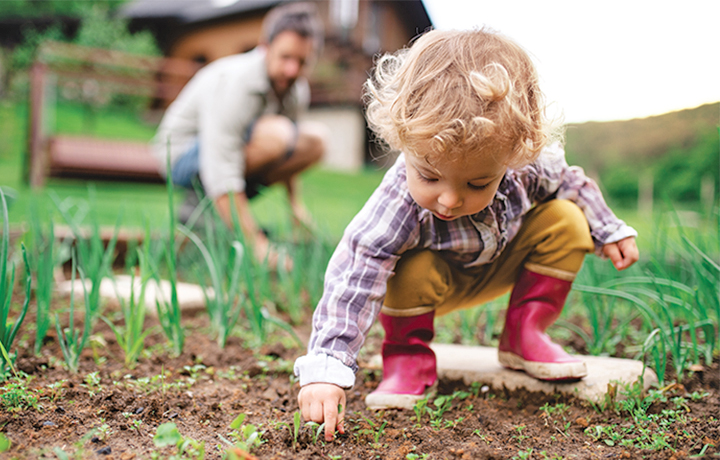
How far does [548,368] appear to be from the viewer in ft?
3.90

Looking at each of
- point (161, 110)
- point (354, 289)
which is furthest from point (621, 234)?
point (161, 110)

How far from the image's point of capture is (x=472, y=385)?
1282mm

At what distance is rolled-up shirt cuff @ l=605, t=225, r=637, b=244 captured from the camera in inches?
47.7

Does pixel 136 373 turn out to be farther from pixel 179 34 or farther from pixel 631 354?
pixel 179 34

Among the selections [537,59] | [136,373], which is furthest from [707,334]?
[136,373]

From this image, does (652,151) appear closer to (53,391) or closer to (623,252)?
(623,252)

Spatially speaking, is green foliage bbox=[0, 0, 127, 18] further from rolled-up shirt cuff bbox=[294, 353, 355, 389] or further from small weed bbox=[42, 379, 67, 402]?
A: rolled-up shirt cuff bbox=[294, 353, 355, 389]

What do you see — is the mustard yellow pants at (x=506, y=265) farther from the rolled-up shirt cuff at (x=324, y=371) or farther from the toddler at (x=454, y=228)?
the rolled-up shirt cuff at (x=324, y=371)

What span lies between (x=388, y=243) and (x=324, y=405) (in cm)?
35

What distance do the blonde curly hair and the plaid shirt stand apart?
16 cm

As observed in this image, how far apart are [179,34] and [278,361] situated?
1897cm

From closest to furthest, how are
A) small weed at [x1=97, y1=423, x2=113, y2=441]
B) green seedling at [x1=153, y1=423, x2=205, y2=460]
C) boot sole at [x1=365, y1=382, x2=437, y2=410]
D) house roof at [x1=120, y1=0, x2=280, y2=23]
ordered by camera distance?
green seedling at [x1=153, y1=423, x2=205, y2=460], small weed at [x1=97, y1=423, x2=113, y2=441], boot sole at [x1=365, y1=382, x2=437, y2=410], house roof at [x1=120, y1=0, x2=280, y2=23]

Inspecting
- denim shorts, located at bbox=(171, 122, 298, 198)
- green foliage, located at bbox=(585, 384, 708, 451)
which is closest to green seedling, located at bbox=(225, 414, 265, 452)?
green foliage, located at bbox=(585, 384, 708, 451)

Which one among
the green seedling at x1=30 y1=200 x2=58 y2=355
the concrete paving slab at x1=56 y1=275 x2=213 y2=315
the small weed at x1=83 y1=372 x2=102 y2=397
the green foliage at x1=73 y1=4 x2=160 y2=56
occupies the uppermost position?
the green foliage at x1=73 y1=4 x2=160 y2=56
